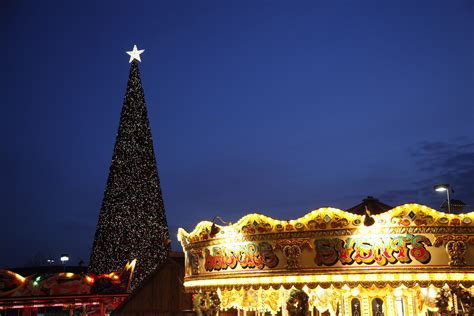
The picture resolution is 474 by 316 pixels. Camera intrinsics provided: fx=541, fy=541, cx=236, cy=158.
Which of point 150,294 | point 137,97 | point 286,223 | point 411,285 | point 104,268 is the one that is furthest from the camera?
→ point 137,97

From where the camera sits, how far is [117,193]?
88.1 ft

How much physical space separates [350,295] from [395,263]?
3574 mm

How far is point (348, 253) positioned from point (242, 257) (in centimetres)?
235

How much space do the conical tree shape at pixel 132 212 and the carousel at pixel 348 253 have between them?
49.5 feet

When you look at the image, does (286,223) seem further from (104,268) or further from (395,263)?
(104,268)

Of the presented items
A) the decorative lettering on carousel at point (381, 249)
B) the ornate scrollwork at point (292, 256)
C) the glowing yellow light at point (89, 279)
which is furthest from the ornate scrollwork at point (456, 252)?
the glowing yellow light at point (89, 279)

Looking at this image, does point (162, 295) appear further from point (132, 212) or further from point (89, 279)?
point (132, 212)

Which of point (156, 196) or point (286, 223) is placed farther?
point (156, 196)

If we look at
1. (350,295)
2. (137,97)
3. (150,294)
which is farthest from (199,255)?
(137,97)

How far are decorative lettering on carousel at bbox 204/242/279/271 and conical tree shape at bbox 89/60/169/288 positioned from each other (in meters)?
14.9

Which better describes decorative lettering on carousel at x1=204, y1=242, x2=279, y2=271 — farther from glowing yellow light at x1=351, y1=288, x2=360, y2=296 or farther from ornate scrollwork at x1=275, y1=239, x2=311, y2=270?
glowing yellow light at x1=351, y1=288, x2=360, y2=296

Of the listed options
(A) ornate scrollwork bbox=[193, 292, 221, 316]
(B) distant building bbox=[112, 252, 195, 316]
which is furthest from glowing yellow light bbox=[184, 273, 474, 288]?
(B) distant building bbox=[112, 252, 195, 316]

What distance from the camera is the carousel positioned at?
9.68 meters

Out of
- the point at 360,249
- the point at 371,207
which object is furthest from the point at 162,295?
the point at 360,249
